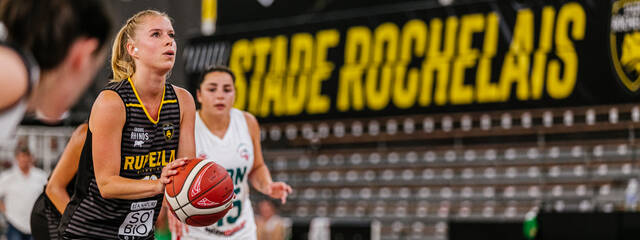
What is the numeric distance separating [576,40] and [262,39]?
4.90 metres

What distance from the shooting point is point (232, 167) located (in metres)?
4.75

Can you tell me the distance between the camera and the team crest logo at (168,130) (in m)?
3.43

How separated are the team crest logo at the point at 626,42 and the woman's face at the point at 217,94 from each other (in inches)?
242

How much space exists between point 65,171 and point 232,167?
111 cm

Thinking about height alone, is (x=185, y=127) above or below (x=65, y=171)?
above

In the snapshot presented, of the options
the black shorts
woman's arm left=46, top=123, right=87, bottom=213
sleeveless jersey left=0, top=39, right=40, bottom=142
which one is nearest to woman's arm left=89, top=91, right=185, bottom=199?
woman's arm left=46, top=123, right=87, bottom=213

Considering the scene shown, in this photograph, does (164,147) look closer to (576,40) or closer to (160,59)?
(160,59)

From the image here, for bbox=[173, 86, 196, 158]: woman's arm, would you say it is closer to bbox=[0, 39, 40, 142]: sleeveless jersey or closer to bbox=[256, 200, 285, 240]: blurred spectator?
bbox=[0, 39, 40, 142]: sleeveless jersey

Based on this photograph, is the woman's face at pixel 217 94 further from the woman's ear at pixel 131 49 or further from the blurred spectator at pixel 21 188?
the blurred spectator at pixel 21 188

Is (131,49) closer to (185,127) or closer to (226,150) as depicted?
(185,127)

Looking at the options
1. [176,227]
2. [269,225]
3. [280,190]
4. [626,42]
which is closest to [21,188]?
[269,225]

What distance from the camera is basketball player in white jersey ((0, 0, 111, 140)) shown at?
64.1 inches

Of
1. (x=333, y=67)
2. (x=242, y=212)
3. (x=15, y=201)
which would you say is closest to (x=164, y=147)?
(x=242, y=212)

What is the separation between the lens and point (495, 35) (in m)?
10.4
